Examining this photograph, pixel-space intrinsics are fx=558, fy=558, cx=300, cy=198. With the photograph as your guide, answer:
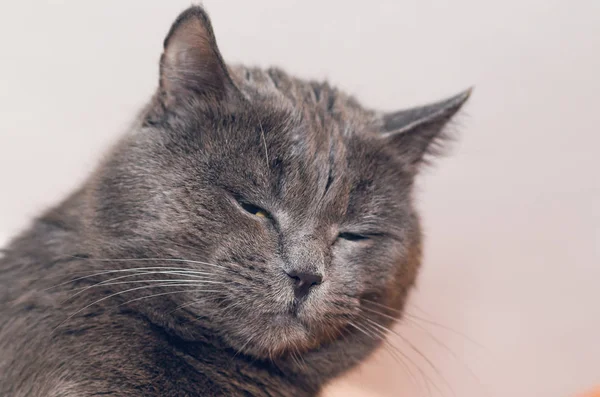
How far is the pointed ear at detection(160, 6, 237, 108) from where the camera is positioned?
82cm

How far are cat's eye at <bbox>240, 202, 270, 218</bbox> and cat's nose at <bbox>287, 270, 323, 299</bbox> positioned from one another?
111 millimetres

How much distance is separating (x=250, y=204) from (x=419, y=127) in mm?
378

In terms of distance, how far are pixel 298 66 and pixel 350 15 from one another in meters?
0.19

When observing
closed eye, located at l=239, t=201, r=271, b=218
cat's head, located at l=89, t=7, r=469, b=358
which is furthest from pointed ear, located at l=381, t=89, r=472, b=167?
closed eye, located at l=239, t=201, r=271, b=218

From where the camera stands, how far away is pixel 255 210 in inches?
34.1

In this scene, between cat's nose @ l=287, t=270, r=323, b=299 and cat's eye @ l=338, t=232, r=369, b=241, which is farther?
cat's eye @ l=338, t=232, r=369, b=241

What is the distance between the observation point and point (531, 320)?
1579 millimetres

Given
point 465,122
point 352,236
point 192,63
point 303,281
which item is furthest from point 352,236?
point 465,122

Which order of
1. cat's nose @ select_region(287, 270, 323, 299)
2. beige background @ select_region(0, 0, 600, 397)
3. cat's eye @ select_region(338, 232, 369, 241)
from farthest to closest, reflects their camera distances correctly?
beige background @ select_region(0, 0, 600, 397) → cat's eye @ select_region(338, 232, 369, 241) → cat's nose @ select_region(287, 270, 323, 299)

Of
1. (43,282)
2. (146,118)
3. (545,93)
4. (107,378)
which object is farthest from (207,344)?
(545,93)

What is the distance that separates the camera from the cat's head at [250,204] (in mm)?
816

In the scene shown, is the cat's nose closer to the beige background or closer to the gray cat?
the gray cat

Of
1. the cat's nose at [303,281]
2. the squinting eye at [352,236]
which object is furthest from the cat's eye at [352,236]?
the cat's nose at [303,281]

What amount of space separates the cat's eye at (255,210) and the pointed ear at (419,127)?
0.29 meters
